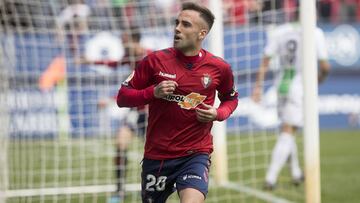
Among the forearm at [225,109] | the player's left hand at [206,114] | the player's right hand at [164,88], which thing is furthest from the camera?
the forearm at [225,109]

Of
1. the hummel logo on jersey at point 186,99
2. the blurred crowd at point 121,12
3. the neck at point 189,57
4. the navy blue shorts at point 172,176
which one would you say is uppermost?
the blurred crowd at point 121,12

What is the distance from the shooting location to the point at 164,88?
6.12 meters

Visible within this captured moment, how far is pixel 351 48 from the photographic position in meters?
21.8

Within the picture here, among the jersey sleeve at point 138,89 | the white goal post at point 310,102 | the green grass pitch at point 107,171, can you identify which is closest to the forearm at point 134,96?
the jersey sleeve at point 138,89

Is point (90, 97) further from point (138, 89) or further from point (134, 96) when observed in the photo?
point (134, 96)

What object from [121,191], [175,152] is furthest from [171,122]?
[121,191]

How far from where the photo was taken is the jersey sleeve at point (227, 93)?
6672 mm

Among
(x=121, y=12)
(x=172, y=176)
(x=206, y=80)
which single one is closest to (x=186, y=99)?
(x=206, y=80)

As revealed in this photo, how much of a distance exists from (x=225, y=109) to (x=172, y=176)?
0.65 metres

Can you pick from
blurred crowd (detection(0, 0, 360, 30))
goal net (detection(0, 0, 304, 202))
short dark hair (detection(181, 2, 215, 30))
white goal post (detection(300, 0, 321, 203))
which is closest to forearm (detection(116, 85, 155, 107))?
short dark hair (detection(181, 2, 215, 30))

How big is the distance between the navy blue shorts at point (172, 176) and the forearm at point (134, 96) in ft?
1.70

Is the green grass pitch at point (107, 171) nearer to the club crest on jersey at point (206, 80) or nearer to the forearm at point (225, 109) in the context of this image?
the forearm at point (225, 109)

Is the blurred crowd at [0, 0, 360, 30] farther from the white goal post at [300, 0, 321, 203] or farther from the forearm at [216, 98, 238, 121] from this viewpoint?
the forearm at [216, 98, 238, 121]

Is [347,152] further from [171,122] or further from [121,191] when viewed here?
[171,122]
